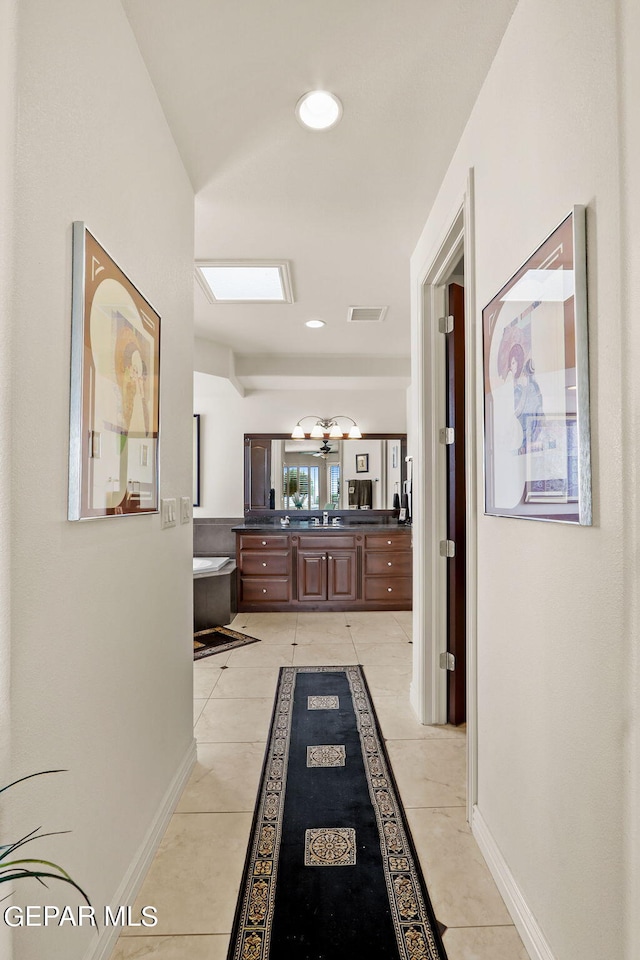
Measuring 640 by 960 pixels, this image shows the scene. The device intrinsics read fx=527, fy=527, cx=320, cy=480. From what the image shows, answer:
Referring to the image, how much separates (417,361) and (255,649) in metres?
2.45

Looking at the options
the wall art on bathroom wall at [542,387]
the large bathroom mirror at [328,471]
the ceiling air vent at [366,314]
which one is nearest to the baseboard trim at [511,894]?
the wall art on bathroom wall at [542,387]

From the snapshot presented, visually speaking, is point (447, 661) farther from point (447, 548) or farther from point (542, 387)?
point (542, 387)

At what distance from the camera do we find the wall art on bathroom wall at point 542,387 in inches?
43.0

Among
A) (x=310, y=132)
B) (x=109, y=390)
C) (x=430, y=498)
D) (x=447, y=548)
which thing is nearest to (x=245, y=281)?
(x=310, y=132)

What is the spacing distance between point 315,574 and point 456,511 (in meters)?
2.63

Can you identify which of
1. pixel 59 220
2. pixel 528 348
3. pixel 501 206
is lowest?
pixel 528 348

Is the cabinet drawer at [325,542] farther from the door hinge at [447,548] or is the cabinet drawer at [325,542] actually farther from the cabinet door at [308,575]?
the door hinge at [447,548]

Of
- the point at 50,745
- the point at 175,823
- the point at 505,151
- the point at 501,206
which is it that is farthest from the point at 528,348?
the point at 175,823

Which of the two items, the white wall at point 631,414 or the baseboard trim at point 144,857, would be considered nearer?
the white wall at point 631,414

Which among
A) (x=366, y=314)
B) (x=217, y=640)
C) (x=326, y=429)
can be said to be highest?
(x=366, y=314)

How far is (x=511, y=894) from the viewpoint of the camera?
1.48m

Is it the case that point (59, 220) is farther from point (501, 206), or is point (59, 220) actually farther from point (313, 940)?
point (313, 940)

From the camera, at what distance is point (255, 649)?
400cm

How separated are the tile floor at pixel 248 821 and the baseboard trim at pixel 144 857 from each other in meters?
0.03
